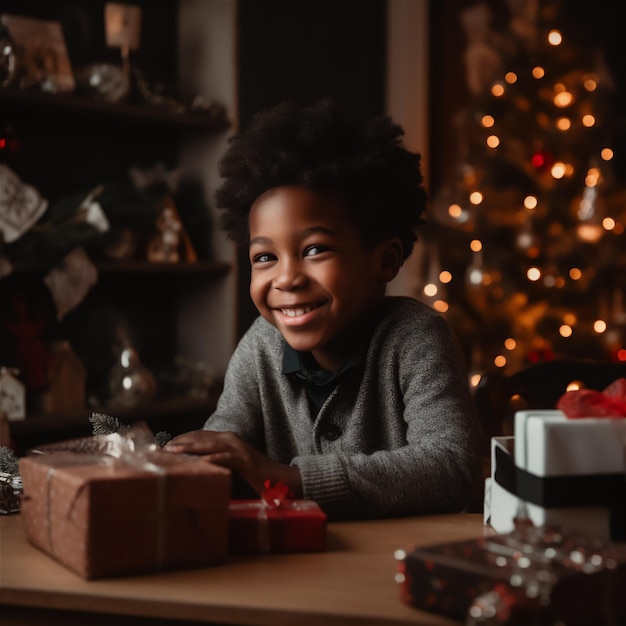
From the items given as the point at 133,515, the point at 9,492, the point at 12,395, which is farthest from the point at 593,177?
the point at 133,515

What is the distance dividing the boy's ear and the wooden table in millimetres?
522

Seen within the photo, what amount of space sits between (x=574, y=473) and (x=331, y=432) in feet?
1.86

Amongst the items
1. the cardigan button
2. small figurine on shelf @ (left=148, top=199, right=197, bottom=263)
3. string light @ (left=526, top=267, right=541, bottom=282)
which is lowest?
the cardigan button

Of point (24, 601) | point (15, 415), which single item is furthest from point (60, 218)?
point (24, 601)

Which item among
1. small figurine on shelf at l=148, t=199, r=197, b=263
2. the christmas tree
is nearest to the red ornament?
the christmas tree

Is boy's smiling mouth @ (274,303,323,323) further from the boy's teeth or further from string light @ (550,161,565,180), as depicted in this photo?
string light @ (550,161,565,180)

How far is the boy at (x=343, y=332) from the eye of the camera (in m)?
1.19

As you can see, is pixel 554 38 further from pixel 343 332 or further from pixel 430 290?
pixel 343 332

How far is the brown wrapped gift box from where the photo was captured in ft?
2.87

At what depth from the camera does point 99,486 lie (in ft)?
2.86

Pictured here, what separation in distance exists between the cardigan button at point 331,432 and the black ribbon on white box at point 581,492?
1.67ft

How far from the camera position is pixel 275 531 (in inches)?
38.4

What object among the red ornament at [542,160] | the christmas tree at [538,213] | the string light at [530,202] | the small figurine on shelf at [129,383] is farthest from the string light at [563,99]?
the small figurine on shelf at [129,383]

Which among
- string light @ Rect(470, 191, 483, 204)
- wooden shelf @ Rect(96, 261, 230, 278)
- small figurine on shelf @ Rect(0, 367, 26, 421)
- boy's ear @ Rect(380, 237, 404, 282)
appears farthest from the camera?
string light @ Rect(470, 191, 483, 204)
